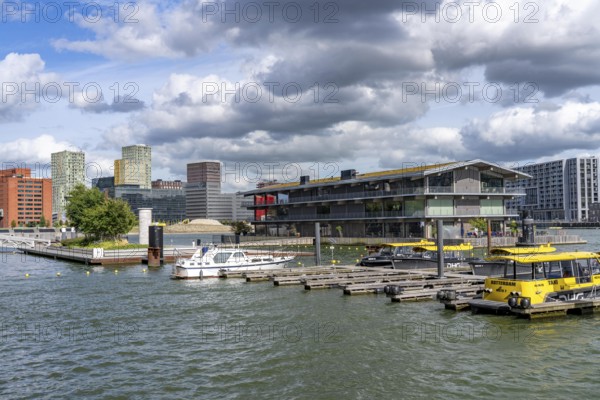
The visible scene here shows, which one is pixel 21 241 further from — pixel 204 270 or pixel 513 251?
pixel 513 251

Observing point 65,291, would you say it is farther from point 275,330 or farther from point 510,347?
point 510,347

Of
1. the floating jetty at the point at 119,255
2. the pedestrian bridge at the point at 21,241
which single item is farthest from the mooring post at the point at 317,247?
the pedestrian bridge at the point at 21,241

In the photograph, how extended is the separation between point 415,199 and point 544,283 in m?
61.6

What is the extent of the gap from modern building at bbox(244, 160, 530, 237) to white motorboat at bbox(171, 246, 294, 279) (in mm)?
41468

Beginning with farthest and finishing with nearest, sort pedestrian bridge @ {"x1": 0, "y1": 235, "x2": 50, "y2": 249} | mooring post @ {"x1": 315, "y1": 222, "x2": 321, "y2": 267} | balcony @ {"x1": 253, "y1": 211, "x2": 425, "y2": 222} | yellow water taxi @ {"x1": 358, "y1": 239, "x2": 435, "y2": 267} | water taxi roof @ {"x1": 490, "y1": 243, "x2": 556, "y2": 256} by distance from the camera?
pedestrian bridge @ {"x1": 0, "y1": 235, "x2": 50, "y2": 249} → balcony @ {"x1": 253, "y1": 211, "x2": 425, "y2": 222} → mooring post @ {"x1": 315, "y1": 222, "x2": 321, "y2": 267} → yellow water taxi @ {"x1": 358, "y1": 239, "x2": 435, "y2": 267} → water taxi roof @ {"x1": 490, "y1": 243, "x2": 556, "y2": 256}

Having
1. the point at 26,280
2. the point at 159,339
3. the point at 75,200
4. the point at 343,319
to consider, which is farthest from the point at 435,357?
the point at 75,200

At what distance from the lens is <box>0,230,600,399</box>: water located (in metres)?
19.8

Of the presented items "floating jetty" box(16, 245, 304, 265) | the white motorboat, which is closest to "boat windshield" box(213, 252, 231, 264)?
the white motorboat

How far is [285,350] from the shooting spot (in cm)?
2448

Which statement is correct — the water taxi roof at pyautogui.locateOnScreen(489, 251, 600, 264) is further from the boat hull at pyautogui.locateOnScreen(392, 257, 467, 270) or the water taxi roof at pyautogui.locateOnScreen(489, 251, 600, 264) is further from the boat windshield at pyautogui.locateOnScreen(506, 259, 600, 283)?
the boat hull at pyautogui.locateOnScreen(392, 257, 467, 270)

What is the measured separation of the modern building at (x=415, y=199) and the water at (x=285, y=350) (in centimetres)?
5500

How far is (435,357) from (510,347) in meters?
3.77

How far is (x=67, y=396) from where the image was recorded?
63.8 feet

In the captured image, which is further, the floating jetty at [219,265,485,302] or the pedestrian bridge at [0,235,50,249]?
the pedestrian bridge at [0,235,50,249]
